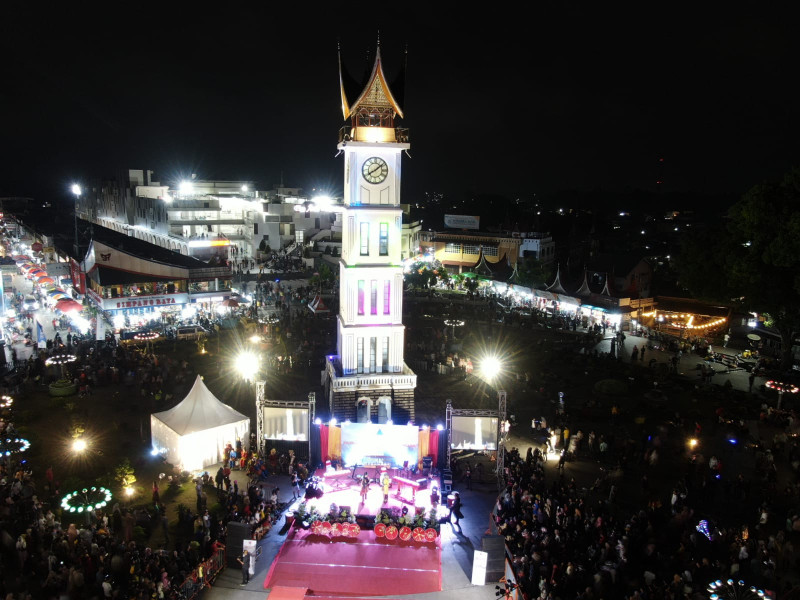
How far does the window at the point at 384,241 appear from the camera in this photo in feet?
69.9

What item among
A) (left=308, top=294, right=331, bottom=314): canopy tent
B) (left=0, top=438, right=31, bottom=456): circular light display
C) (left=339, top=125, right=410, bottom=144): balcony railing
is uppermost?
(left=339, top=125, right=410, bottom=144): balcony railing

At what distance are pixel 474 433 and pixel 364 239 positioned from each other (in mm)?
8238

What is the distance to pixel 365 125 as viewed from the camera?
21156 millimetres

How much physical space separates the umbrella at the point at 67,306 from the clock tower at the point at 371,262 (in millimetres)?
20313

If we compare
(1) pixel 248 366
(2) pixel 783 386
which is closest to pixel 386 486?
(1) pixel 248 366

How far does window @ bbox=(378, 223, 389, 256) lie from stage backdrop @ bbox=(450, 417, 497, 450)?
679cm

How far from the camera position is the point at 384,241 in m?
21.4

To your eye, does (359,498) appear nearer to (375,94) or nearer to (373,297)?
(373,297)

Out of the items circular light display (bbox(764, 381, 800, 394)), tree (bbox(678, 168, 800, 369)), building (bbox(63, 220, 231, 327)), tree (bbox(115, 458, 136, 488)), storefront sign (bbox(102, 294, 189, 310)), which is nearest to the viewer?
tree (bbox(115, 458, 136, 488))

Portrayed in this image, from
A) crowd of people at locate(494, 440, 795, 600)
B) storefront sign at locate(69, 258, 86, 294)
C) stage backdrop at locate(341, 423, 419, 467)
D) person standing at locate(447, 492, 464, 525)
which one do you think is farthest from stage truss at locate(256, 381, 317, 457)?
storefront sign at locate(69, 258, 86, 294)

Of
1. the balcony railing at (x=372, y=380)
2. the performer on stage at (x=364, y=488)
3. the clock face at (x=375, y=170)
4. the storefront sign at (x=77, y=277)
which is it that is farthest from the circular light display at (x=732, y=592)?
the storefront sign at (x=77, y=277)

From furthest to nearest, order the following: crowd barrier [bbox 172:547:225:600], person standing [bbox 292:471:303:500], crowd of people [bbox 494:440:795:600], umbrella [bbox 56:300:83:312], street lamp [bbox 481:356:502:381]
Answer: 1. umbrella [bbox 56:300:83:312]
2. street lamp [bbox 481:356:502:381]
3. person standing [bbox 292:471:303:500]
4. crowd of people [bbox 494:440:795:600]
5. crowd barrier [bbox 172:547:225:600]

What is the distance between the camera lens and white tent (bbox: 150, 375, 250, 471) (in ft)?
61.3

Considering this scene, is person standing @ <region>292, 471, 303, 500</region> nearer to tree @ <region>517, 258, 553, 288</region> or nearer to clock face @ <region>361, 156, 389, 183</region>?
clock face @ <region>361, 156, 389, 183</region>
